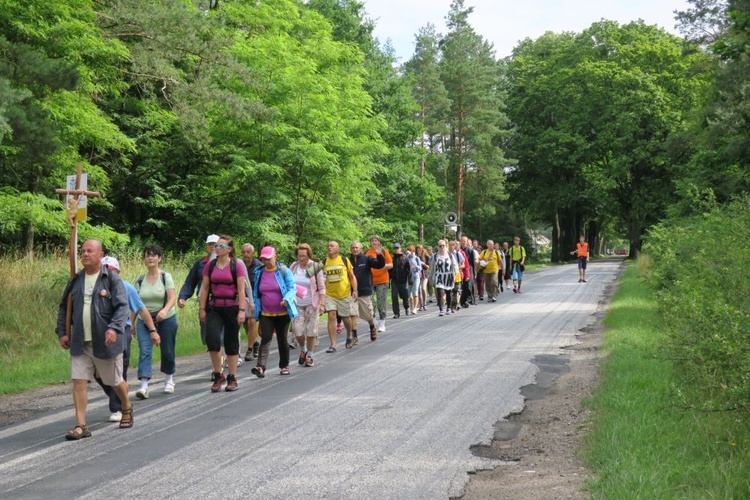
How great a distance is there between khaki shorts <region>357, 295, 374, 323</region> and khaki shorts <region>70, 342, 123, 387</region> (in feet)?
27.8

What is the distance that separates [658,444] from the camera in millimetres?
6395

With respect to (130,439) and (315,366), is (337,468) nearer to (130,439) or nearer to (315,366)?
(130,439)

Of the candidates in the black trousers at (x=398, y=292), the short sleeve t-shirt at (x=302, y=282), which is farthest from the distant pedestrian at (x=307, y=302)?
the black trousers at (x=398, y=292)

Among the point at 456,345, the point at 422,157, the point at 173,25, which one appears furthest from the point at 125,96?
the point at 422,157

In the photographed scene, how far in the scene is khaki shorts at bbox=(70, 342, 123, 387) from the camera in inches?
303

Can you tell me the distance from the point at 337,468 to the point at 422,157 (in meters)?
49.0

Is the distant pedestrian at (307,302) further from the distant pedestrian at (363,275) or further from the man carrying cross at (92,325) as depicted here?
the man carrying cross at (92,325)

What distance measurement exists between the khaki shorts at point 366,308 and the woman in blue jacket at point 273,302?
459 centimetres

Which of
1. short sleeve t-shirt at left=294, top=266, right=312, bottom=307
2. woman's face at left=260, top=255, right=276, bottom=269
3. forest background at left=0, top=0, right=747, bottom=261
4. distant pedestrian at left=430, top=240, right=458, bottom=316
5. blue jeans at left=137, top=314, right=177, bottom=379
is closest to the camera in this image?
blue jeans at left=137, top=314, right=177, bottom=379

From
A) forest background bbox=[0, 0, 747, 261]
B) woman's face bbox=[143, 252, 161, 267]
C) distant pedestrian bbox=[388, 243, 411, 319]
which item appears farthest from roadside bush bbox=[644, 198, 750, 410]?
distant pedestrian bbox=[388, 243, 411, 319]

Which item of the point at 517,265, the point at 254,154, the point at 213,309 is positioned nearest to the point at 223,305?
the point at 213,309

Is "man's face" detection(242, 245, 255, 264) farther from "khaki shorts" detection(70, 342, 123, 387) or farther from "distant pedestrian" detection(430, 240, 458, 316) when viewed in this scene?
"distant pedestrian" detection(430, 240, 458, 316)

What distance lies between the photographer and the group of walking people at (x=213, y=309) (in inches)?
304

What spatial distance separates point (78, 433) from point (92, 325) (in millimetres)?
984
